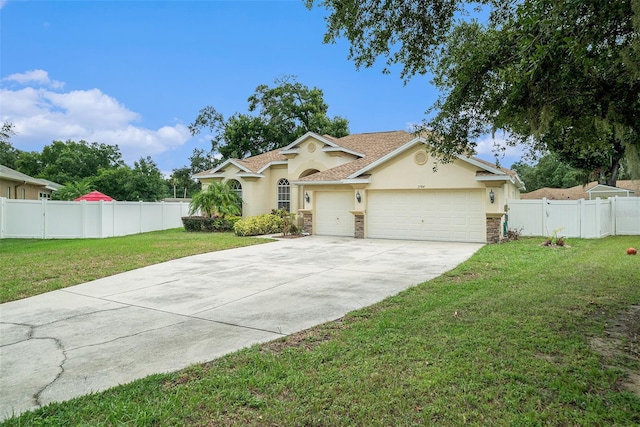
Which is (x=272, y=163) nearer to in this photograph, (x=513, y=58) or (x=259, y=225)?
(x=259, y=225)

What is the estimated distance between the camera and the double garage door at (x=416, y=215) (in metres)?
15.0

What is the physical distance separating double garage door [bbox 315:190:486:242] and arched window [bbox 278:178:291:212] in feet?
15.4

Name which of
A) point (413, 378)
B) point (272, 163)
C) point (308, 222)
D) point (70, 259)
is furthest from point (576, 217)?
point (70, 259)

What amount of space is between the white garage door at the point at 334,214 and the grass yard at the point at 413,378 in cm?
1197

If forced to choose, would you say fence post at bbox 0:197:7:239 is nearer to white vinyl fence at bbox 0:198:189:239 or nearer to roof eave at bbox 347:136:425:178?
white vinyl fence at bbox 0:198:189:239

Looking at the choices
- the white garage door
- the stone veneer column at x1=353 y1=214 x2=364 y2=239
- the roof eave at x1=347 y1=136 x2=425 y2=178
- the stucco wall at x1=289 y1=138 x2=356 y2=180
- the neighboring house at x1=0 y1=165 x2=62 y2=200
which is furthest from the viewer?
the neighboring house at x1=0 y1=165 x2=62 y2=200

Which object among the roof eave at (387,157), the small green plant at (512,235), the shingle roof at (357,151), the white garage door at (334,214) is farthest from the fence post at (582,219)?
the white garage door at (334,214)

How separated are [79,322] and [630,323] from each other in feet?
24.5

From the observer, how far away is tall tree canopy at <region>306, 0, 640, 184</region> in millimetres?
4223

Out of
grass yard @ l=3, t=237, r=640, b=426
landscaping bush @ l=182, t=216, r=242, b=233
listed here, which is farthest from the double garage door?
grass yard @ l=3, t=237, r=640, b=426

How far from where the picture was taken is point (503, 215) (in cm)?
1484

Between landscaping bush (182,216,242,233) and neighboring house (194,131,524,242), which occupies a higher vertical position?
neighboring house (194,131,524,242)

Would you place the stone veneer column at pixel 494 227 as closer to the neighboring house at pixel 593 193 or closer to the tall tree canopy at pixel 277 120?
the neighboring house at pixel 593 193

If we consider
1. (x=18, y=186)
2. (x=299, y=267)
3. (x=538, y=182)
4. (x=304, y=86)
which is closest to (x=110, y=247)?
(x=299, y=267)
